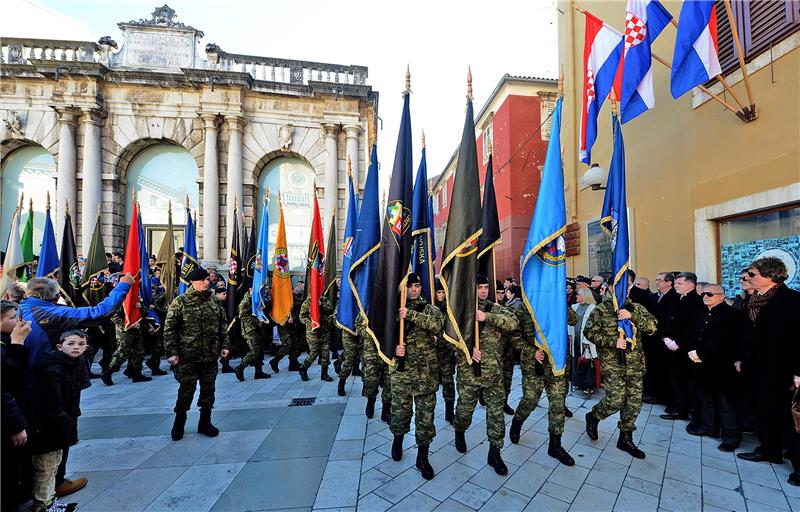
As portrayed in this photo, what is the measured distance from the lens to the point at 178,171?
42.0 ft

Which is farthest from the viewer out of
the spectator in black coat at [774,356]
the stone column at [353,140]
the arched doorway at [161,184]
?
A: the stone column at [353,140]

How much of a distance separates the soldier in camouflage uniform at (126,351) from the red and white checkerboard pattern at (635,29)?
9.65 metres

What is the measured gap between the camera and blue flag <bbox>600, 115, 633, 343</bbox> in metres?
4.24

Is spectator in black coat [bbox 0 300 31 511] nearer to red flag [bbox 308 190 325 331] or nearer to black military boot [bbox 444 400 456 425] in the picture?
black military boot [bbox 444 400 456 425]

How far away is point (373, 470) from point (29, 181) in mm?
15575

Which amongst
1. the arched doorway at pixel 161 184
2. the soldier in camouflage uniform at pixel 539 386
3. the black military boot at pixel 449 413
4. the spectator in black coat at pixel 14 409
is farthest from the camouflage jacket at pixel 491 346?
the arched doorway at pixel 161 184

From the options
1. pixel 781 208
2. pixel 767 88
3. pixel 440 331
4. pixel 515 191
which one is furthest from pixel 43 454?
pixel 515 191

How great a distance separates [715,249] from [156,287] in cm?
1163

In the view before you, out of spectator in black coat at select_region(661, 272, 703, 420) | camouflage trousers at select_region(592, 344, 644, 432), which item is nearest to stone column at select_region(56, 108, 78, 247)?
camouflage trousers at select_region(592, 344, 644, 432)

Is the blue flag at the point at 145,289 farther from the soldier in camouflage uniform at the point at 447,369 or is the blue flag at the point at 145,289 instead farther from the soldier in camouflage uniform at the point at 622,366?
the soldier in camouflage uniform at the point at 622,366

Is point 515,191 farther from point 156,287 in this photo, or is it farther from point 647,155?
point 156,287

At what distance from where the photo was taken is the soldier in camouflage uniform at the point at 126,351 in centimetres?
679

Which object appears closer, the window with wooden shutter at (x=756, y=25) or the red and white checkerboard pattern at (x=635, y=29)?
the window with wooden shutter at (x=756, y=25)

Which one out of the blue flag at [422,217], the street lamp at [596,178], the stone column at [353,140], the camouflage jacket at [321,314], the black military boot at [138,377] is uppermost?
the stone column at [353,140]
